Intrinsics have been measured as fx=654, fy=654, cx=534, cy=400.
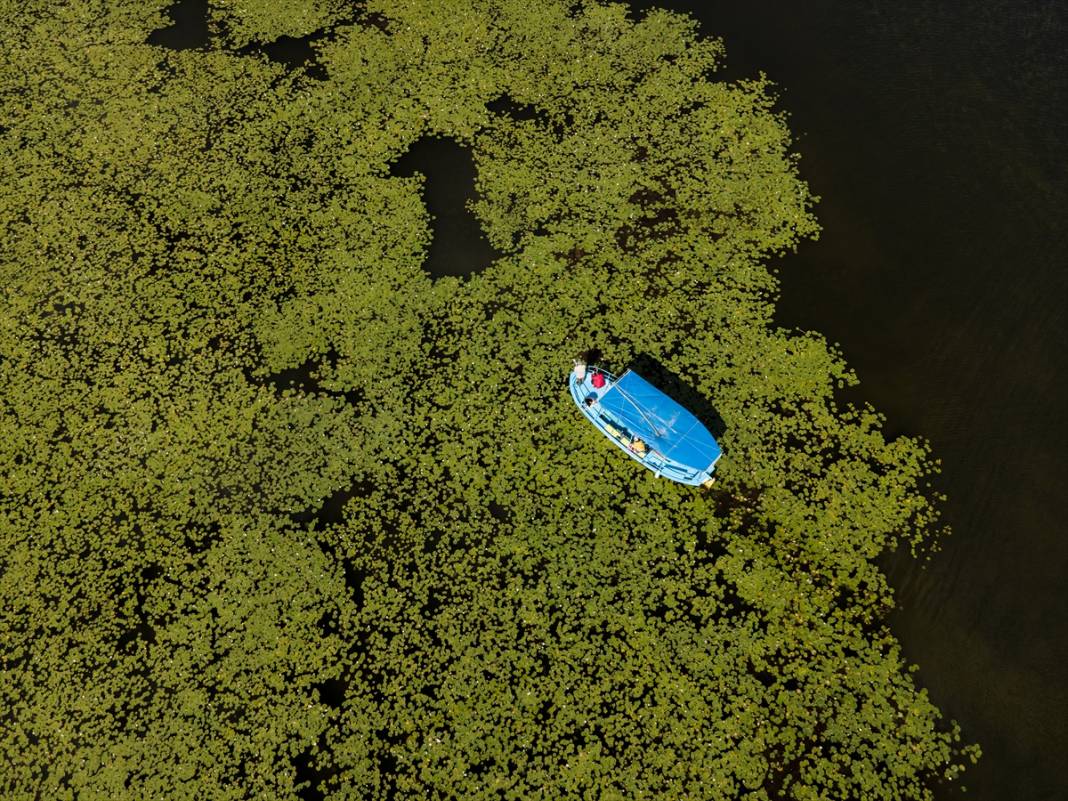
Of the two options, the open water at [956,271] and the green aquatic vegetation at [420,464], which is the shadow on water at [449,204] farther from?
the green aquatic vegetation at [420,464]

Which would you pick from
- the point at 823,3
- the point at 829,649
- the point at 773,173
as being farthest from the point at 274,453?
the point at 823,3

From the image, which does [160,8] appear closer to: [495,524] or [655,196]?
[655,196]

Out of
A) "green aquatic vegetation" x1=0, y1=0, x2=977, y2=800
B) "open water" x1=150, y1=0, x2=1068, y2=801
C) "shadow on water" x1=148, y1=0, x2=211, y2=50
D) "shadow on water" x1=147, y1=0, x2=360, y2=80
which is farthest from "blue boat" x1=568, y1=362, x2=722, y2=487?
"shadow on water" x1=148, y1=0, x2=211, y2=50

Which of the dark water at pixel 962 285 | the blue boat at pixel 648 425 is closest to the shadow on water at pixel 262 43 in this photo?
the dark water at pixel 962 285

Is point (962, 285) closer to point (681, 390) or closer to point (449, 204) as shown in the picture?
point (681, 390)

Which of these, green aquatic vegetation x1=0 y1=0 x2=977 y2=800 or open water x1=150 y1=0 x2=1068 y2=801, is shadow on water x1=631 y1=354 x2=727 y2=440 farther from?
open water x1=150 y1=0 x2=1068 y2=801
